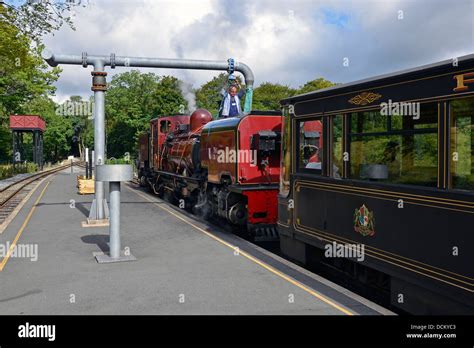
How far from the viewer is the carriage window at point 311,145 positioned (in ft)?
25.4

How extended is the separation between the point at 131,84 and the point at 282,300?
80.0 metres

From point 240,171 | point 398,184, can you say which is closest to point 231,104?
point 240,171

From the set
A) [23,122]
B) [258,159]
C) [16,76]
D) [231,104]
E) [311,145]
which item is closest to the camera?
[311,145]

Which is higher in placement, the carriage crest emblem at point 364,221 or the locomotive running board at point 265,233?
the carriage crest emblem at point 364,221

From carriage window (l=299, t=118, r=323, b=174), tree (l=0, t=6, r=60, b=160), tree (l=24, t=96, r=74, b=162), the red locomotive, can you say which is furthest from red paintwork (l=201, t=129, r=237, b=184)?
tree (l=24, t=96, r=74, b=162)

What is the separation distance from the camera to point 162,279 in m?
7.36

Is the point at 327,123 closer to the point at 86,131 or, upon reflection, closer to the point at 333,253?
the point at 333,253

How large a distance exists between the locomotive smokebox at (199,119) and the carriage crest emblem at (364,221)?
35.1ft

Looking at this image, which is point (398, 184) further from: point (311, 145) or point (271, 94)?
point (271, 94)

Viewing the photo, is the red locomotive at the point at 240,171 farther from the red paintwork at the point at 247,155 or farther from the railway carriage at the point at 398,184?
the railway carriage at the point at 398,184

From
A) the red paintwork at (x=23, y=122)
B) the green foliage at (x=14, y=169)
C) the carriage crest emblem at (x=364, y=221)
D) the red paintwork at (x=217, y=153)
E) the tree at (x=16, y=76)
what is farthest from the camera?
the red paintwork at (x=23, y=122)

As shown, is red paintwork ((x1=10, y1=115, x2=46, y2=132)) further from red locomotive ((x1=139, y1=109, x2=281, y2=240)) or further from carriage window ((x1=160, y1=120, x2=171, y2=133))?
red locomotive ((x1=139, y1=109, x2=281, y2=240))

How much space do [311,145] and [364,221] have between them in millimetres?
2101

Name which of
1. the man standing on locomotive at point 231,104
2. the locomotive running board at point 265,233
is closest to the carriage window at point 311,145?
the locomotive running board at point 265,233
